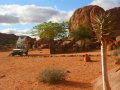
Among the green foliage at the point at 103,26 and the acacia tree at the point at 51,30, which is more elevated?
the acacia tree at the point at 51,30

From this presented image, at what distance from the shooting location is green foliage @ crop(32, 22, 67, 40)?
62656mm

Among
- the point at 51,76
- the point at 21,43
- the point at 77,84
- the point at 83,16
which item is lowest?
the point at 77,84

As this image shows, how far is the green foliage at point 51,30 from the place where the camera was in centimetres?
6266

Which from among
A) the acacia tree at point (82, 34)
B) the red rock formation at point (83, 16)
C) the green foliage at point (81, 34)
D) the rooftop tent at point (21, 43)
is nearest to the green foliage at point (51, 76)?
the rooftop tent at point (21, 43)

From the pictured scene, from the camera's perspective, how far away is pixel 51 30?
62.9m

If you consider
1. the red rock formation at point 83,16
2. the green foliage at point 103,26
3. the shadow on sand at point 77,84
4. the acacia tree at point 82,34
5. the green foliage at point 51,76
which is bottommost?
the shadow on sand at point 77,84

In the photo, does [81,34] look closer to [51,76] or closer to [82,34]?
[82,34]

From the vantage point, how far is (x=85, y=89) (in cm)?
1353

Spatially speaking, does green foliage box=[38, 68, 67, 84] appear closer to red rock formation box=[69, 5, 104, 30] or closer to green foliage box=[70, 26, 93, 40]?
green foliage box=[70, 26, 93, 40]

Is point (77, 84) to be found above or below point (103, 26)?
below

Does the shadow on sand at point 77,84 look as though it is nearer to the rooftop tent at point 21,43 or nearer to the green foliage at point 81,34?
the rooftop tent at point 21,43

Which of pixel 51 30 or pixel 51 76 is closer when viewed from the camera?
pixel 51 76

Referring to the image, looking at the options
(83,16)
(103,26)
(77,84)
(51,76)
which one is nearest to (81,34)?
(83,16)

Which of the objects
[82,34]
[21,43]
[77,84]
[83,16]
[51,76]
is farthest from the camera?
[83,16]
